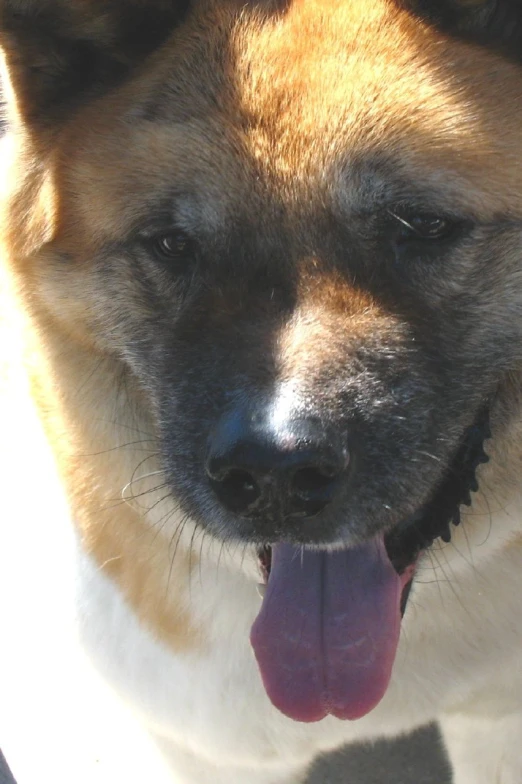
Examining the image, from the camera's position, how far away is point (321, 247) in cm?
226

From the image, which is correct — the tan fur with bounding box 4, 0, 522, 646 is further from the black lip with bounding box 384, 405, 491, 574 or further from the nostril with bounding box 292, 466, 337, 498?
the black lip with bounding box 384, 405, 491, 574

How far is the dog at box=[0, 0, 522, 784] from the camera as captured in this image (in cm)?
219

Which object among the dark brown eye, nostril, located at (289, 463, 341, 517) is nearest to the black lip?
nostril, located at (289, 463, 341, 517)

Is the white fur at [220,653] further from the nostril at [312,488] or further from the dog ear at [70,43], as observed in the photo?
the dog ear at [70,43]

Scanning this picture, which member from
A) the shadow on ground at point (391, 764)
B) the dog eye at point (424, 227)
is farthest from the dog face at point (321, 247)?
the shadow on ground at point (391, 764)

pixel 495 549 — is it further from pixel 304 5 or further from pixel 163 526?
pixel 304 5

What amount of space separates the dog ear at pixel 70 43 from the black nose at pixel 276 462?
1.00 metres

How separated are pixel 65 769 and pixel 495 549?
1568 mm

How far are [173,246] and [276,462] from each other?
64 centimetres

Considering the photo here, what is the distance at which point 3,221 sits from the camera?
8.88 ft

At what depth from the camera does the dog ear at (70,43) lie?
2488 mm

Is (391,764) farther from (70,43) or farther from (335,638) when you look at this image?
(70,43)

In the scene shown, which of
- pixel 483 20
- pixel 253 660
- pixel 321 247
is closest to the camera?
pixel 321 247

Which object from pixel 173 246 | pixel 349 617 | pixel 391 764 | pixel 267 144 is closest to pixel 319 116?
pixel 267 144
